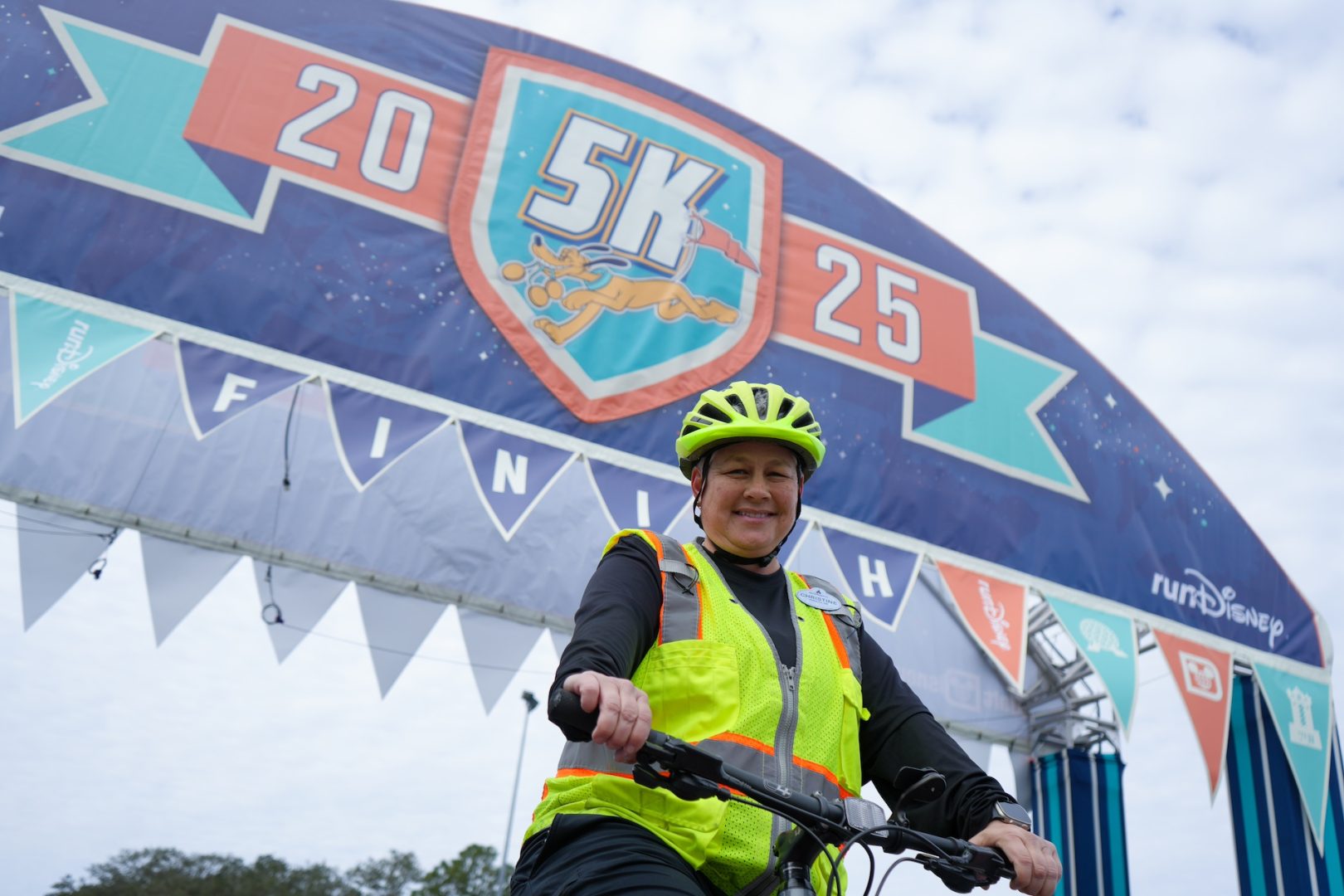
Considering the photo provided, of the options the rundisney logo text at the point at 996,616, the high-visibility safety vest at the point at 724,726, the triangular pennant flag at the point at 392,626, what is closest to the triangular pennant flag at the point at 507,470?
the triangular pennant flag at the point at 392,626

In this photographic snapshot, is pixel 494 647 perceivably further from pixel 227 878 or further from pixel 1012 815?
pixel 227 878

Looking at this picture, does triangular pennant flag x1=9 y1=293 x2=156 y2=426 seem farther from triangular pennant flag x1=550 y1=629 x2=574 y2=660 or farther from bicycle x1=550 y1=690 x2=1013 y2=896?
bicycle x1=550 y1=690 x2=1013 y2=896

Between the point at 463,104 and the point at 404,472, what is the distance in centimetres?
209

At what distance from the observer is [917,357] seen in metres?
6.27

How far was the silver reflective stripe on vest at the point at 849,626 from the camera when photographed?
177 centimetres

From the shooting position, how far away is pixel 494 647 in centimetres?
522

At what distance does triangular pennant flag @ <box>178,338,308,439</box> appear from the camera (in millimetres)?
4449

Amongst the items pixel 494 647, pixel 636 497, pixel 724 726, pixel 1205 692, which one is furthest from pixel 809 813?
pixel 1205 692

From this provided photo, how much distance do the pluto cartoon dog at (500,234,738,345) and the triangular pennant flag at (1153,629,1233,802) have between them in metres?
3.53

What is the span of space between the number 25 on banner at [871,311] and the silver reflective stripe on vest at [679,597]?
4.36 meters

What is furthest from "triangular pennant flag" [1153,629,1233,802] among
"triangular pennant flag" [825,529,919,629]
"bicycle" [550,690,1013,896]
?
"bicycle" [550,690,1013,896]

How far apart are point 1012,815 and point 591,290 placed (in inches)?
167

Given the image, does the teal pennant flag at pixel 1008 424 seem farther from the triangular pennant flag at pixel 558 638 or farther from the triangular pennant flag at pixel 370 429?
the triangular pennant flag at pixel 370 429

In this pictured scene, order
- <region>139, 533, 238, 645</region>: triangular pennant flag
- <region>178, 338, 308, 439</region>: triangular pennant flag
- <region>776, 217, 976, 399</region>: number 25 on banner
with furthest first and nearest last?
1. <region>776, 217, 976, 399</region>: number 25 on banner
2. <region>139, 533, 238, 645</region>: triangular pennant flag
3. <region>178, 338, 308, 439</region>: triangular pennant flag
